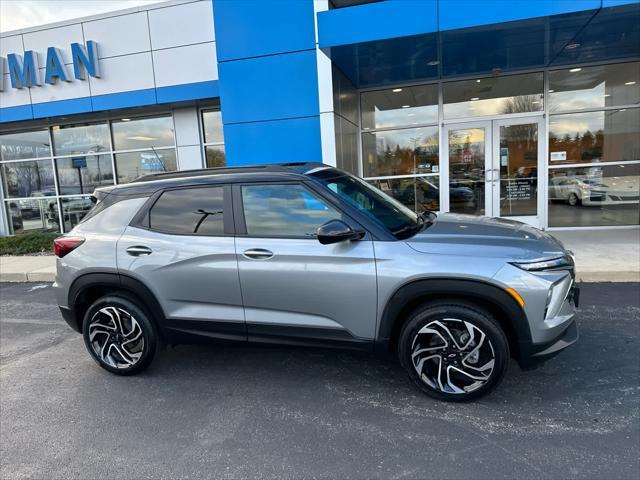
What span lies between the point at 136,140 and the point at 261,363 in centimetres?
1059

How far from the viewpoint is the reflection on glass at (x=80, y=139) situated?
43.1 ft

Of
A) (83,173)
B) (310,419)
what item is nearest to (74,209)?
(83,173)

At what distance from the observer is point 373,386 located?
3.63m

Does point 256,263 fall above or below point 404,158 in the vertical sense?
below

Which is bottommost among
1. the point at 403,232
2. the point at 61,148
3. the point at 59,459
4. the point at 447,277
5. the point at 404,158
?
the point at 59,459

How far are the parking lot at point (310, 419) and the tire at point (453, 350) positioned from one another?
0.16 m

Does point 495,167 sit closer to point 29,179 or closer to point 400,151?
point 400,151

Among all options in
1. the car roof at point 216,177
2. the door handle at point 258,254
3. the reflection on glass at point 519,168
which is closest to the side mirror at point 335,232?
the door handle at point 258,254

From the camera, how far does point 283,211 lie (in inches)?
141

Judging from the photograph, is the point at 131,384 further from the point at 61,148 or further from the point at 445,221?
the point at 61,148

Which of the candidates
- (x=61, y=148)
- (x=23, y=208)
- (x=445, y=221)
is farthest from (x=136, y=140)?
(x=445, y=221)

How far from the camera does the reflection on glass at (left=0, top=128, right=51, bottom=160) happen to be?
13.8 m

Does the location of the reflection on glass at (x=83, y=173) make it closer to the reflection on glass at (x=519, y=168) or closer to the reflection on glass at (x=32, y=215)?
the reflection on glass at (x=32, y=215)

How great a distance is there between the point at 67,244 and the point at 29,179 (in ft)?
41.4
